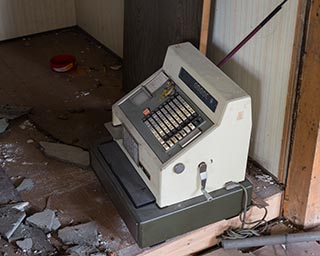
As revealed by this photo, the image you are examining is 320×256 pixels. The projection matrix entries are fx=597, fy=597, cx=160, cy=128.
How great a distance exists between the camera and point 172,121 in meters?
2.11

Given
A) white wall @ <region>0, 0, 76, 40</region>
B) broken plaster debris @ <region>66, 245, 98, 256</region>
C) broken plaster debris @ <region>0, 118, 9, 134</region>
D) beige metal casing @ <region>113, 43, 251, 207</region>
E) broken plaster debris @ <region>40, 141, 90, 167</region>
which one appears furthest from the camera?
white wall @ <region>0, 0, 76, 40</region>

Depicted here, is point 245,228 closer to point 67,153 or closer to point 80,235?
point 80,235

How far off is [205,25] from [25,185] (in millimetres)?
972

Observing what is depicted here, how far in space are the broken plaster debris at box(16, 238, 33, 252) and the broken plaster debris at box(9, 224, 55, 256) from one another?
11 millimetres

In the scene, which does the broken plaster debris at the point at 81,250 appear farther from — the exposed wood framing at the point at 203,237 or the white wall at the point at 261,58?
the white wall at the point at 261,58

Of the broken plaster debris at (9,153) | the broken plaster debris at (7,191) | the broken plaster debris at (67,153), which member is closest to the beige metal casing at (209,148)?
the broken plaster debris at (67,153)

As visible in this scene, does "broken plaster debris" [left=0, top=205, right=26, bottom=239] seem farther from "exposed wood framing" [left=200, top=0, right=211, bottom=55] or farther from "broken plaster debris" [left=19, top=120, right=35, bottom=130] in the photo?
"exposed wood framing" [left=200, top=0, right=211, bottom=55]

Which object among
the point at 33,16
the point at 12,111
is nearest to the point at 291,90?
the point at 12,111

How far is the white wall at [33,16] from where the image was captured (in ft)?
12.1

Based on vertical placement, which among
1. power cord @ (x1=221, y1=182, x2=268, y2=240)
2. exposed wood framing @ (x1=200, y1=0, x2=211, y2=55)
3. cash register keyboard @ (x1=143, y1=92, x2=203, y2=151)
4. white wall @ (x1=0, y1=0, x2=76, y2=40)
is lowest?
power cord @ (x1=221, y1=182, x2=268, y2=240)

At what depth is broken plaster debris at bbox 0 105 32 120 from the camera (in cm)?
290

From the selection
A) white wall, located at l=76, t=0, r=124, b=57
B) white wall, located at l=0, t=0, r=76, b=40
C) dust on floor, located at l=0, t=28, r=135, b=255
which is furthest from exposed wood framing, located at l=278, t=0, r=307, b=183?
white wall, located at l=0, t=0, r=76, b=40

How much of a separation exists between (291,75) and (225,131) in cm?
35

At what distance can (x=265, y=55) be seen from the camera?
227 cm
